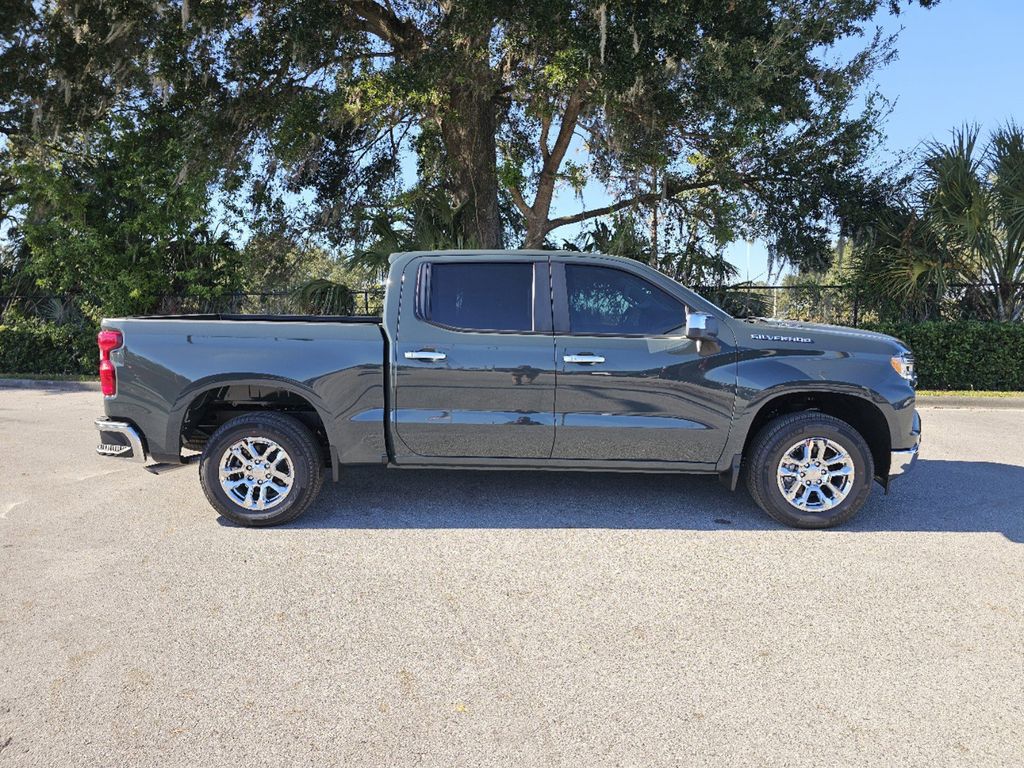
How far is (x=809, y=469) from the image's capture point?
5.46 metres

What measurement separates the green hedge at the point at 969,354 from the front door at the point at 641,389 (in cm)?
983

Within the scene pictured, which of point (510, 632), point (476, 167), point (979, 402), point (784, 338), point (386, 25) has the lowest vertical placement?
point (510, 632)

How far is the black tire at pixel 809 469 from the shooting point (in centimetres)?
541

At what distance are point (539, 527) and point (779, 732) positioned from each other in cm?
262

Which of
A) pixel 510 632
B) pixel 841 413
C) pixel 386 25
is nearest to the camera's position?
pixel 510 632

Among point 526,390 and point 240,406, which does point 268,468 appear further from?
point 526,390

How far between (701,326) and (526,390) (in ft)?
4.07

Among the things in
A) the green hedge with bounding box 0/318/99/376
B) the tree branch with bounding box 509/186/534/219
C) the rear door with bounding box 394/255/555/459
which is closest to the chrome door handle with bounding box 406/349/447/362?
the rear door with bounding box 394/255/555/459

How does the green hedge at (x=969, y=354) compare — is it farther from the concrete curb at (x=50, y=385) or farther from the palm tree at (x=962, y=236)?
the concrete curb at (x=50, y=385)

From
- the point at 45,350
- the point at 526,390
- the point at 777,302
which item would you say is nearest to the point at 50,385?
the point at 45,350

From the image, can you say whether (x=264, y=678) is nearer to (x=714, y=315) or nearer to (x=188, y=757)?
(x=188, y=757)

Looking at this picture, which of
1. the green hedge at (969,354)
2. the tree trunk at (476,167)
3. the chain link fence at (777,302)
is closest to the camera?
the green hedge at (969,354)

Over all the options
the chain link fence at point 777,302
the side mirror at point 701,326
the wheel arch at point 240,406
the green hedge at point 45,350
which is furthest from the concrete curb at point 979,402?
the green hedge at point 45,350

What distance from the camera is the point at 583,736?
292cm
